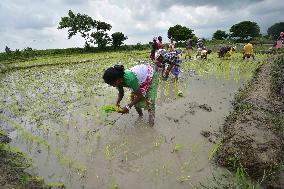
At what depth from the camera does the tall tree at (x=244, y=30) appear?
165 ft

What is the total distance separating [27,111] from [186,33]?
3939cm

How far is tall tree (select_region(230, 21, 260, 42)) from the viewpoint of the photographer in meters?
50.4

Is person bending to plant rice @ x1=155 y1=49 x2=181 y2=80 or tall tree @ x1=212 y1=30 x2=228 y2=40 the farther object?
tall tree @ x1=212 y1=30 x2=228 y2=40

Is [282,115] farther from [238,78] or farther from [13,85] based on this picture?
[13,85]

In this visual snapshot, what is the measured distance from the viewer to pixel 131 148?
15.1ft

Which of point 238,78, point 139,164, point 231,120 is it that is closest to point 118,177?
point 139,164

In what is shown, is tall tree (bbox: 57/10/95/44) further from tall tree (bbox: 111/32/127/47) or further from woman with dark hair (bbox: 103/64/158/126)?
woman with dark hair (bbox: 103/64/158/126)

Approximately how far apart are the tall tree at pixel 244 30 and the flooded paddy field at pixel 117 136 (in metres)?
44.2

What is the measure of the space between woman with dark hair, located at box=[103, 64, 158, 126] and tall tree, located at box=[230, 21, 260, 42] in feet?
158

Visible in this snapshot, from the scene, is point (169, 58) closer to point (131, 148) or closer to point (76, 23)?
point (131, 148)

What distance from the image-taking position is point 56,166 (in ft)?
13.5

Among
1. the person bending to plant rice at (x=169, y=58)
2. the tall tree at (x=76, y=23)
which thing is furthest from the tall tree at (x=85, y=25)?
the person bending to plant rice at (x=169, y=58)

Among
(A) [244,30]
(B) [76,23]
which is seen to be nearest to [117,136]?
(B) [76,23]

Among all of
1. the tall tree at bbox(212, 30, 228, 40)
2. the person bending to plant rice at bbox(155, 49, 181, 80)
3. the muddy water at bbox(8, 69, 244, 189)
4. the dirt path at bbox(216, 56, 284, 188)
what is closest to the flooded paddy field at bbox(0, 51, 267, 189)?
the muddy water at bbox(8, 69, 244, 189)
